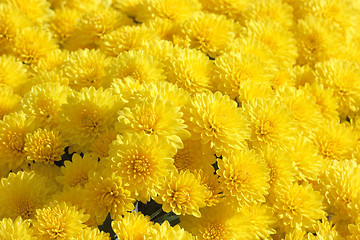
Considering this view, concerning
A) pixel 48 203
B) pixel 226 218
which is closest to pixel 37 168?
pixel 48 203

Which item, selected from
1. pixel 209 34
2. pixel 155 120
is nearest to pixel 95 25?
pixel 209 34

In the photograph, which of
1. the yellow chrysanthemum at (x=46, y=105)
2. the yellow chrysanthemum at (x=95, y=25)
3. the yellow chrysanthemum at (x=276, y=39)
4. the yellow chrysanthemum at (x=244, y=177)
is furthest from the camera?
the yellow chrysanthemum at (x=95, y=25)

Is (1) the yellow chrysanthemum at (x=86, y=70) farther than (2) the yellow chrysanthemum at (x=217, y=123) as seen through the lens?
Yes

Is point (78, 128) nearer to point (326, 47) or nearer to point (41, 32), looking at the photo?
point (41, 32)

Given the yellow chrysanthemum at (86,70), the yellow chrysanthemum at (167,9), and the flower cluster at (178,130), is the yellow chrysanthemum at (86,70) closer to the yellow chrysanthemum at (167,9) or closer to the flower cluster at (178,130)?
the flower cluster at (178,130)

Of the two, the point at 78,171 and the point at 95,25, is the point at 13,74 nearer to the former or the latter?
the point at 95,25

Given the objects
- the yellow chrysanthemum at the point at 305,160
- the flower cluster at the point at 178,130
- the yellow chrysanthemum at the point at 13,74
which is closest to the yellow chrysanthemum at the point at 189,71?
the flower cluster at the point at 178,130

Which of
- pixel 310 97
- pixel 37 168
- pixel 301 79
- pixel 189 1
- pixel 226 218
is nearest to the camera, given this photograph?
pixel 226 218
